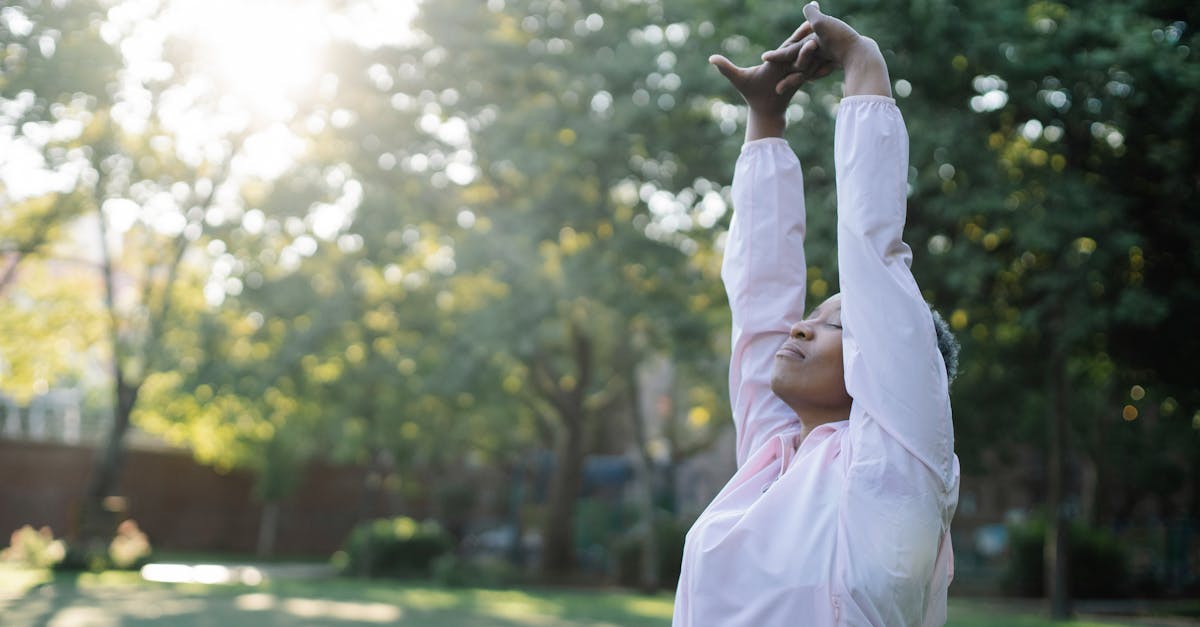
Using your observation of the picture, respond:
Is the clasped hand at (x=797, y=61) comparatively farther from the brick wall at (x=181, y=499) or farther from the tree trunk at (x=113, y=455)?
the brick wall at (x=181, y=499)

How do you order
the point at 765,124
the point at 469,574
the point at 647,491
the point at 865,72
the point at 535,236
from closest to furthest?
the point at 865,72
the point at 765,124
the point at 535,236
the point at 647,491
the point at 469,574

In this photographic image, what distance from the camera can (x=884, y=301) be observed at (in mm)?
1918

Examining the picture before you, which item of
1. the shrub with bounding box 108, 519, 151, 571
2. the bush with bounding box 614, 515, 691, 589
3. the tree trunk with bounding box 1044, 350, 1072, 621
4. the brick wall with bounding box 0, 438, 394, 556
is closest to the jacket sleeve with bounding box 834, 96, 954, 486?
the tree trunk with bounding box 1044, 350, 1072, 621

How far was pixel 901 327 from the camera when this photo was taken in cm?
189

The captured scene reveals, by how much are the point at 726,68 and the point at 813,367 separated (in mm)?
663

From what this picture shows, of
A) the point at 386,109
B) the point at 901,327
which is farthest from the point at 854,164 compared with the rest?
the point at 386,109

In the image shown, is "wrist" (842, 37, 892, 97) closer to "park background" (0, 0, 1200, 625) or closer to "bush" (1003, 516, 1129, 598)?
"park background" (0, 0, 1200, 625)

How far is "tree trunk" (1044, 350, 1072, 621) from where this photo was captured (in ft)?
57.5

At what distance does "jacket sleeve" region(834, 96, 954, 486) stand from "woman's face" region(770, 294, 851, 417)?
15cm

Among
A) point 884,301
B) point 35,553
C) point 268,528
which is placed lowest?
point 268,528

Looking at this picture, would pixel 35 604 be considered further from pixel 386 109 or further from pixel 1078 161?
pixel 1078 161

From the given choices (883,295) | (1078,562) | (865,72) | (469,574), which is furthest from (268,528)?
(883,295)

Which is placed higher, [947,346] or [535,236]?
[535,236]

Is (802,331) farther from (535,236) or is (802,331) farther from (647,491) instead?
(647,491)
